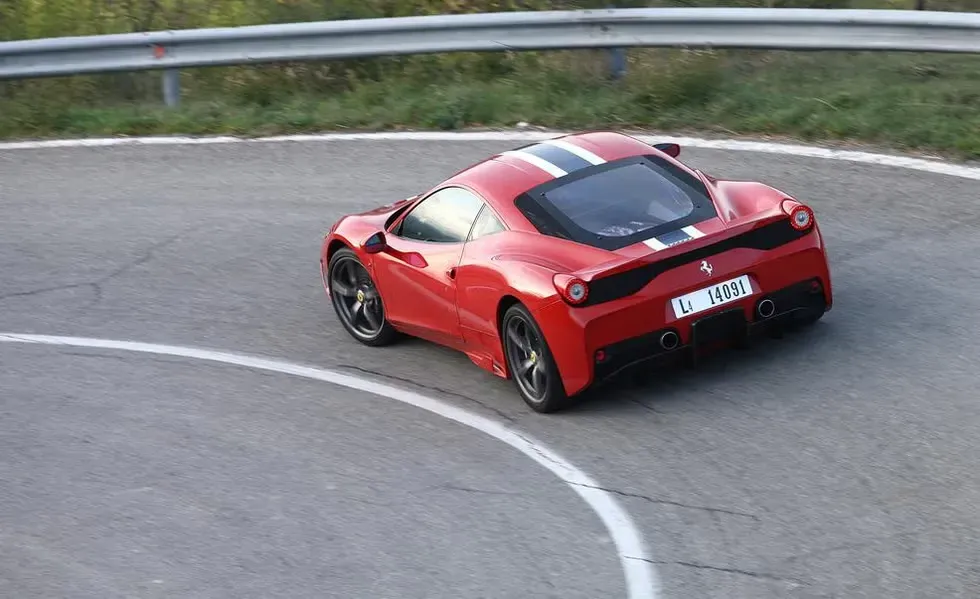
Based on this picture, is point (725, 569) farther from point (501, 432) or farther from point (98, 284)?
point (98, 284)

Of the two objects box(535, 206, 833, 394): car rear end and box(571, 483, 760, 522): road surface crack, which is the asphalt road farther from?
box(535, 206, 833, 394): car rear end

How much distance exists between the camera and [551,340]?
24.1 feet

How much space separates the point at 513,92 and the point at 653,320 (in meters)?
7.08

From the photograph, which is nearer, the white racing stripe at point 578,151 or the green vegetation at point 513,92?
the white racing stripe at point 578,151

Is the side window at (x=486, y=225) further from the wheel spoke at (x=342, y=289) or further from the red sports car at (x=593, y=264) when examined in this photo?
the wheel spoke at (x=342, y=289)

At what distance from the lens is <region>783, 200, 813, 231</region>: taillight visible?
765cm

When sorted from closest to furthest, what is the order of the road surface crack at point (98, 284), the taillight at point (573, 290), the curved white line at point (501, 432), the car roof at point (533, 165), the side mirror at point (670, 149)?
the curved white line at point (501, 432)
the taillight at point (573, 290)
the car roof at point (533, 165)
the side mirror at point (670, 149)
the road surface crack at point (98, 284)

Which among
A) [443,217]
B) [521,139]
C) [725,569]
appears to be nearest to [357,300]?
[443,217]

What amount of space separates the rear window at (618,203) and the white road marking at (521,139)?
351 centimetres

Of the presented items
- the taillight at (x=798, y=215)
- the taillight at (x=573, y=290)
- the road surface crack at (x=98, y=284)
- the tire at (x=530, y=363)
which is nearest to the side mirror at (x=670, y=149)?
the taillight at (x=798, y=215)

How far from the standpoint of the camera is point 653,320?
7.31 m

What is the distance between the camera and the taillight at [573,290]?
7188mm

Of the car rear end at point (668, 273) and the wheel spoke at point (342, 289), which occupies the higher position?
the car rear end at point (668, 273)

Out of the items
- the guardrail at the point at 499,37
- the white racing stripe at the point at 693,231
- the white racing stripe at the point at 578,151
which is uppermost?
the guardrail at the point at 499,37
